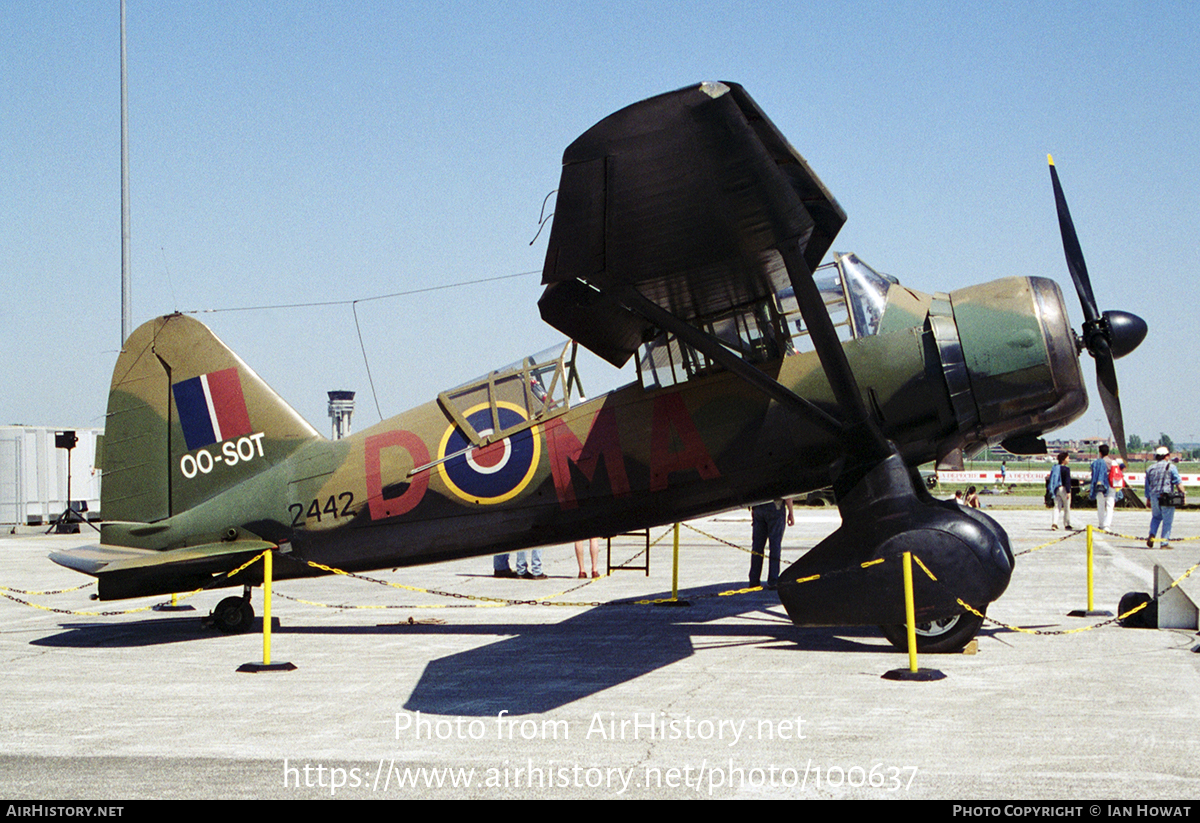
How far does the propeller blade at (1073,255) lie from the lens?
8586 mm

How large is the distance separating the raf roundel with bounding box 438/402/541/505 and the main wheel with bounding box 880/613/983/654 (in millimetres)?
3700

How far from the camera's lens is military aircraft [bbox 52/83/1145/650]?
712 cm

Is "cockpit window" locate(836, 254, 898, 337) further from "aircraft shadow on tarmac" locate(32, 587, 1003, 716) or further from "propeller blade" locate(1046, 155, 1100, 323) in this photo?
"aircraft shadow on tarmac" locate(32, 587, 1003, 716)

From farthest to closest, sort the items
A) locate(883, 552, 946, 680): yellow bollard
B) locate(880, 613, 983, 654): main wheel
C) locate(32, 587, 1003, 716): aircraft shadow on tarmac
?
1. locate(880, 613, 983, 654): main wheel
2. locate(883, 552, 946, 680): yellow bollard
3. locate(32, 587, 1003, 716): aircraft shadow on tarmac

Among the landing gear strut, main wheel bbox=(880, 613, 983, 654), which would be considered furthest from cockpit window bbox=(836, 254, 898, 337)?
the landing gear strut

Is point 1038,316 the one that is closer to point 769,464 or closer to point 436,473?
point 769,464

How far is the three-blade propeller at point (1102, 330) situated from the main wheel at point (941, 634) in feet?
6.79

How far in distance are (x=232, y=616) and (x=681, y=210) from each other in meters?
7.16

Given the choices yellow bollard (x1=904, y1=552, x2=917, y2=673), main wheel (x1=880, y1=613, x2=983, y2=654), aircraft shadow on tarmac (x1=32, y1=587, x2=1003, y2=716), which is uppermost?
yellow bollard (x1=904, y1=552, x2=917, y2=673)

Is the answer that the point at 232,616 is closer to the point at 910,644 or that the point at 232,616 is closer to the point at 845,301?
the point at 910,644

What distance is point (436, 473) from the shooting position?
980cm

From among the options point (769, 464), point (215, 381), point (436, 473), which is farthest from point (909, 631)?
point (215, 381)

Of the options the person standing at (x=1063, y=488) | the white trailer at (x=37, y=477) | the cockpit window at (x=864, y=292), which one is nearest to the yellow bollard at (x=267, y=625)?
the cockpit window at (x=864, y=292)

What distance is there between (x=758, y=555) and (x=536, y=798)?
8.63m
